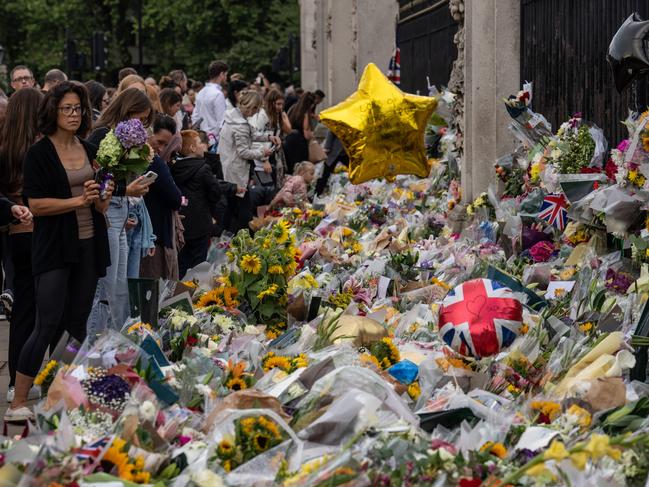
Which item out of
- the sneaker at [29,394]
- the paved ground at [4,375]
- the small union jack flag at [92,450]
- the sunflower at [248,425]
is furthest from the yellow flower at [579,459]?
the sneaker at [29,394]

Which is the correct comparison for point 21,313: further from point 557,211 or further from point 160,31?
point 160,31

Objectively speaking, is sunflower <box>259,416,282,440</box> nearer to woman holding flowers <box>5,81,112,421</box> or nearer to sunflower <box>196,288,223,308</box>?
woman holding flowers <box>5,81,112,421</box>

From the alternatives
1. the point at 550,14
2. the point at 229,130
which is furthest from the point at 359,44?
the point at 550,14

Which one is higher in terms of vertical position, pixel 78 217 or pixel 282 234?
pixel 78 217

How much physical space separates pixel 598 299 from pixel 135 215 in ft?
10.2

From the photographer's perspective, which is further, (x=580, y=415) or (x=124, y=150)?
(x=124, y=150)

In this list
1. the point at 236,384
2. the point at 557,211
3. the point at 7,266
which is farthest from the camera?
the point at 7,266

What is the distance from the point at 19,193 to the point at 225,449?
4.16 metres

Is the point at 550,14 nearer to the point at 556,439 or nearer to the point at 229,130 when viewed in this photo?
the point at 229,130

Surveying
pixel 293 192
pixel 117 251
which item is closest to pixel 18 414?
pixel 117 251

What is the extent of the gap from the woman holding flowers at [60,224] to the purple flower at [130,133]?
0.75 feet

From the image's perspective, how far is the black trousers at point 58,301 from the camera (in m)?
7.36

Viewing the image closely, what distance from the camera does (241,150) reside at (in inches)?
553

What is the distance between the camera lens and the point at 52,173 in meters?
7.36
